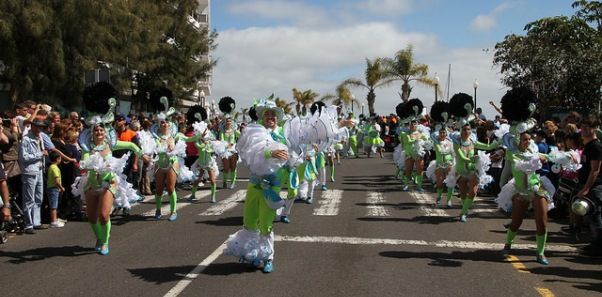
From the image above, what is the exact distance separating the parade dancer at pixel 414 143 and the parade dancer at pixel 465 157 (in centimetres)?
393

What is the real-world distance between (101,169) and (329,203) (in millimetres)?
6422

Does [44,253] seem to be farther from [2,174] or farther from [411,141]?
[411,141]

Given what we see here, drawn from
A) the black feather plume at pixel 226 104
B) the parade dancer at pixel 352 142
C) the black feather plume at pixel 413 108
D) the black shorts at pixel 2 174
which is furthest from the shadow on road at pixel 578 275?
the parade dancer at pixel 352 142

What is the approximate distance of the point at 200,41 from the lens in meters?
43.4

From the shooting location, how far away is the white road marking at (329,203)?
39.1 ft

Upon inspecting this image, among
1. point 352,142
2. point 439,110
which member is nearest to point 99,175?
point 439,110

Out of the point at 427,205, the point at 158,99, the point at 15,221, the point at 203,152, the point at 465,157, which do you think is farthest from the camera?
the point at 203,152

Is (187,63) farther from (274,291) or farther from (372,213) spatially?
(274,291)

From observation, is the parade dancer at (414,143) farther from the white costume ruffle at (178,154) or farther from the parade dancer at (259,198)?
the parade dancer at (259,198)

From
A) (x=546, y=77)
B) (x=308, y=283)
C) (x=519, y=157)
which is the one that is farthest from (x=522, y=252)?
(x=546, y=77)

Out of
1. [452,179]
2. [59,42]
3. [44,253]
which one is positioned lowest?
[44,253]

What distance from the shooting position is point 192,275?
6918 millimetres

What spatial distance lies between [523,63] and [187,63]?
23.4 metres

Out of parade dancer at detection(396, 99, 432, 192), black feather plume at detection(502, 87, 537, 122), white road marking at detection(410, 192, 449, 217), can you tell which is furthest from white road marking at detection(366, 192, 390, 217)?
black feather plume at detection(502, 87, 537, 122)
